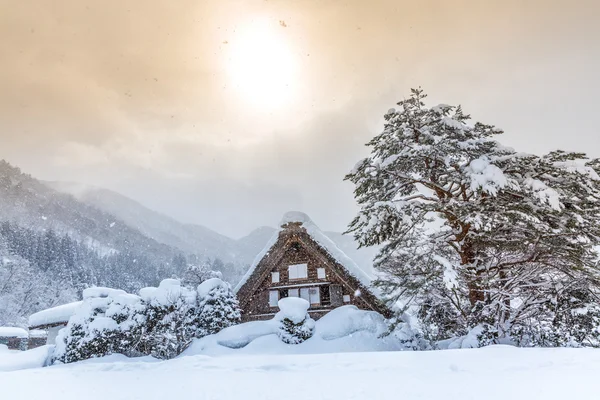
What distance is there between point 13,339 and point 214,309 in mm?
37700

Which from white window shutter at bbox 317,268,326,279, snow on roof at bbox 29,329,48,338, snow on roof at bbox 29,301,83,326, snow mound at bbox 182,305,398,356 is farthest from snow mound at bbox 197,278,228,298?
snow on roof at bbox 29,329,48,338

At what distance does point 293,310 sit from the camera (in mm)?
15977

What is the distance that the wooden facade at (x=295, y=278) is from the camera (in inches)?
849

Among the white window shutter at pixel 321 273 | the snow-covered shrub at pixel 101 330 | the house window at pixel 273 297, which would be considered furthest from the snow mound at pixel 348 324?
the snow-covered shrub at pixel 101 330

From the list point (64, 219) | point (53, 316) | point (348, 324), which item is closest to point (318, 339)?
point (348, 324)

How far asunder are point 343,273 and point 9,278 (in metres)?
65.2

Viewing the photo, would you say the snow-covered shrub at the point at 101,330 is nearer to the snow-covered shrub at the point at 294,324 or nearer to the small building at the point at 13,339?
the snow-covered shrub at the point at 294,324

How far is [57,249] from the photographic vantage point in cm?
8119

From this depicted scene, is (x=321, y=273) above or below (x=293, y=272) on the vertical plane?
below

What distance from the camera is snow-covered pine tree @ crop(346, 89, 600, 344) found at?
1041 centimetres

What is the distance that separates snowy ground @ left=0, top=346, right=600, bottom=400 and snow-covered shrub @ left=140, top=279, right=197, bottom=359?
7.22 meters

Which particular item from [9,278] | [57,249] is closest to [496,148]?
[9,278]

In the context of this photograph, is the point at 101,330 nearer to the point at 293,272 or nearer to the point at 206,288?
the point at 206,288

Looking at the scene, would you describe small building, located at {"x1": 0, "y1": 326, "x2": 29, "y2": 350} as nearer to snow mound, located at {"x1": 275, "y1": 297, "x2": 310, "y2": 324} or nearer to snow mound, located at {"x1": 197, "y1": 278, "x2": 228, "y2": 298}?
snow mound, located at {"x1": 197, "y1": 278, "x2": 228, "y2": 298}
